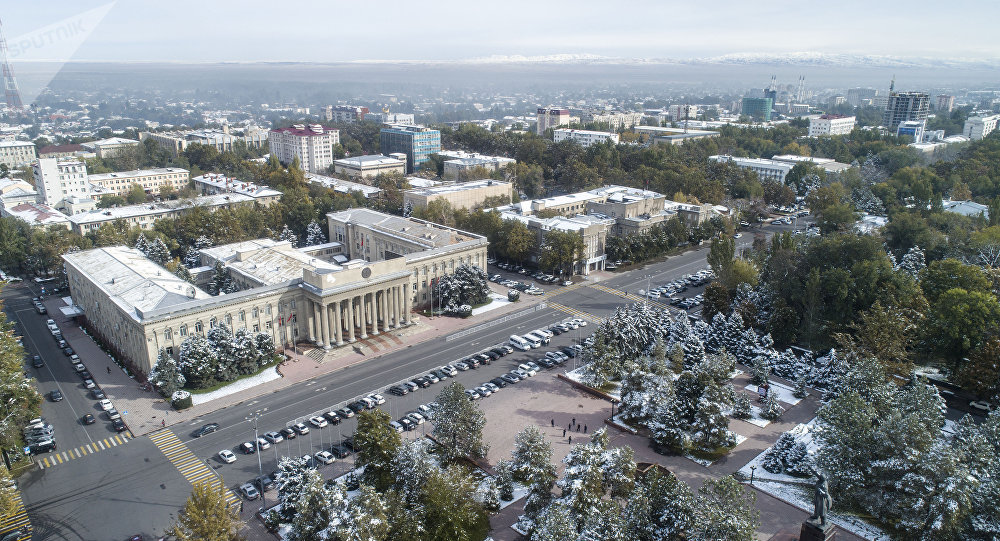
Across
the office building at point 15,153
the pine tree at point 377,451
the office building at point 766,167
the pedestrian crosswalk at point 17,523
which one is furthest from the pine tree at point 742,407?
the office building at point 15,153

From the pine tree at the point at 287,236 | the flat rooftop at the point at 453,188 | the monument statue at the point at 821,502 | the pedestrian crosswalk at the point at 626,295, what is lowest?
the pedestrian crosswalk at the point at 626,295

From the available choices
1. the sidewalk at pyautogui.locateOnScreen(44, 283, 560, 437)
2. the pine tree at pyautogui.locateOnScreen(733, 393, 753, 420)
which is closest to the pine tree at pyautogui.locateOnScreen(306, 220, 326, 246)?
the sidewalk at pyautogui.locateOnScreen(44, 283, 560, 437)

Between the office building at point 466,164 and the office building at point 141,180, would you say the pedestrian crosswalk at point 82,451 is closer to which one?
the office building at point 141,180

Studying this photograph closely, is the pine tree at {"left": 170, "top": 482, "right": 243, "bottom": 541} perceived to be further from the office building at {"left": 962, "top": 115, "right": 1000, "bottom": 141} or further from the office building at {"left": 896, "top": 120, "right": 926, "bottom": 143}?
the office building at {"left": 962, "top": 115, "right": 1000, "bottom": 141}

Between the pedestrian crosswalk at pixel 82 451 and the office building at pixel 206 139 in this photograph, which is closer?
the pedestrian crosswalk at pixel 82 451

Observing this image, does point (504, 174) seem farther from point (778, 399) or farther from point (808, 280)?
point (778, 399)
